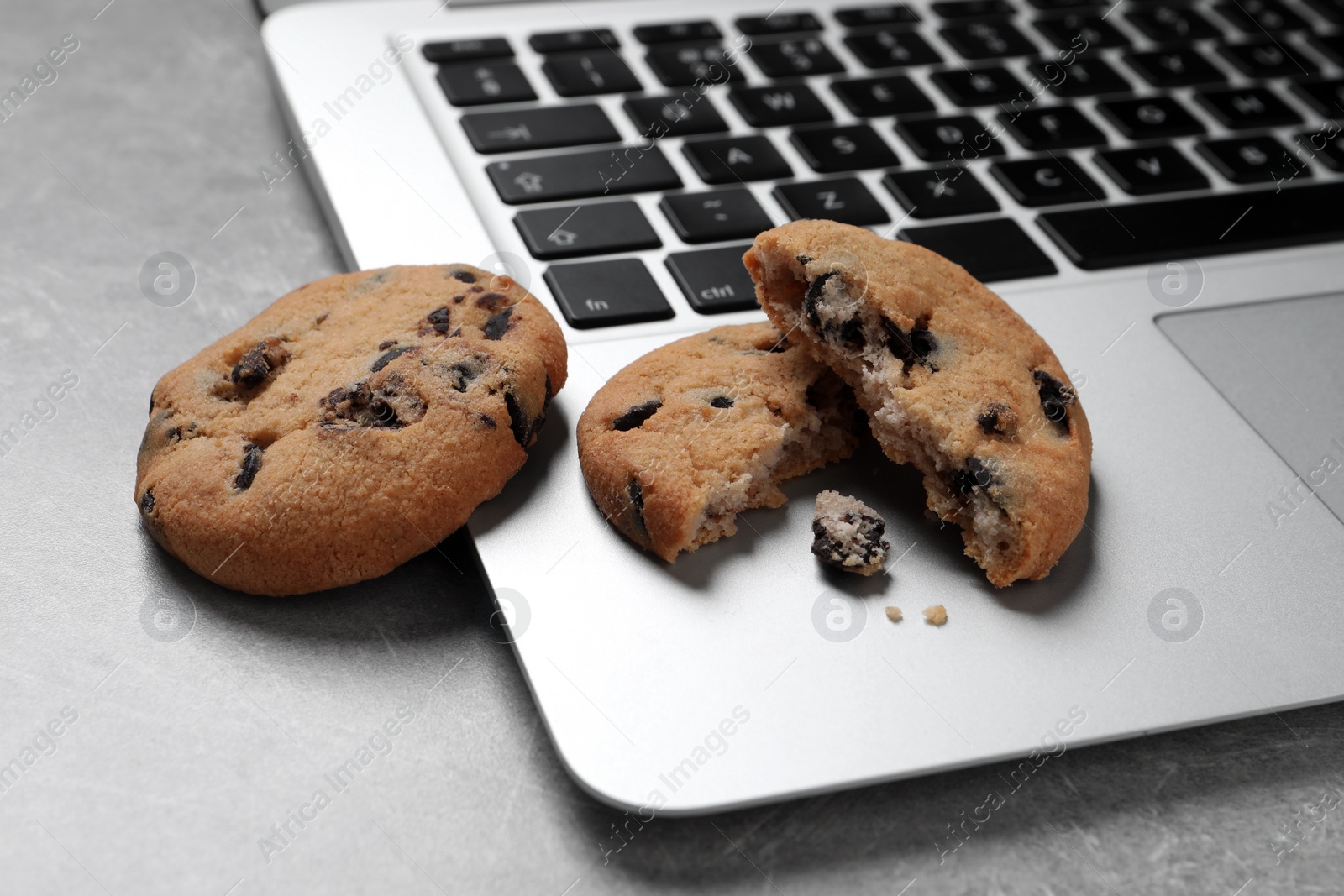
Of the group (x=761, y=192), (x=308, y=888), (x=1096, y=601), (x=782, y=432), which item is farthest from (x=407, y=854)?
(x=761, y=192)

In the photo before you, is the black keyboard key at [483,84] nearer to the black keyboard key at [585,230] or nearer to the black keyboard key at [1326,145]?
the black keyboard key at [585,230]

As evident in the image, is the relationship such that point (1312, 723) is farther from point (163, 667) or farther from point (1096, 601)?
point (163, 667)

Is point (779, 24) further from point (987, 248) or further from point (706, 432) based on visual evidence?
point (706, 432)

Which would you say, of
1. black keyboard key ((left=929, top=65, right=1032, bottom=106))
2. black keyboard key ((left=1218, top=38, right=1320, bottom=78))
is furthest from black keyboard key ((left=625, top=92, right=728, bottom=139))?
black keyboard key ((left=1218, top=38, right=1320, bottom=78))

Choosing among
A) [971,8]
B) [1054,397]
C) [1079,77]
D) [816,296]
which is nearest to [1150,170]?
[1079,77]

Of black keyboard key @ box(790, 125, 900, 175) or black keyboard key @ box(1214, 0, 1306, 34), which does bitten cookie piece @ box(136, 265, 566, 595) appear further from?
black keyboard key @ box(1214, 0, 1306, 34)
